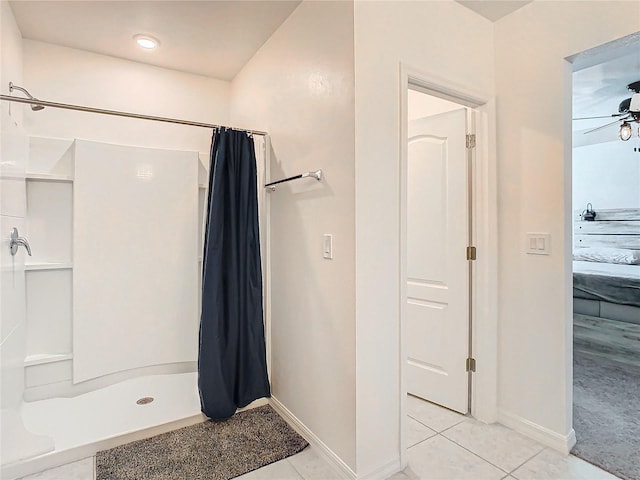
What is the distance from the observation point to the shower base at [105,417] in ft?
5.92

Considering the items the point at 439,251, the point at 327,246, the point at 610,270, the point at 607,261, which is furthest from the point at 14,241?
the point at 607,261

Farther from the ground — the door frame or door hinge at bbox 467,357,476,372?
the door frame

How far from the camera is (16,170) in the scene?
2.05 meters

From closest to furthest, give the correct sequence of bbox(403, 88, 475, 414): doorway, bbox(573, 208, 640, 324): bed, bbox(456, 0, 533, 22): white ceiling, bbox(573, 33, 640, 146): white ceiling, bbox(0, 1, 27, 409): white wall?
bbox(0, 1, 27, 409): white wall, bbox(456, 0, 533, 22): white ceiling, bbox(403, 88, 475, 414): doorway, bbox(573, 33, 640, 146): white ceiling, bbox(573, 208, 640, 324): bed

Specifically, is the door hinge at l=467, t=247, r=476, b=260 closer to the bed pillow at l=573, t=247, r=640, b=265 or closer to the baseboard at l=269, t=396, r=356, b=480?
the baseboard at l=269, t=396, r=356, b=480

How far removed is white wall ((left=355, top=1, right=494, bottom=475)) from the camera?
5.44ft

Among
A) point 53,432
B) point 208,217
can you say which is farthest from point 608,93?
point 53,432

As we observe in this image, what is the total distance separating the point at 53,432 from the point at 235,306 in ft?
3.82

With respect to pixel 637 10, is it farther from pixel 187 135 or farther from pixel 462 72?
pixel 187 135

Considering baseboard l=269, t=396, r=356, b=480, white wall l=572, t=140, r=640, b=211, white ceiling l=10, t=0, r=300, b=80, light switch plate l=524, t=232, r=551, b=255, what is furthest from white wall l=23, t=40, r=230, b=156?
white wall l=572, t=140, r=640, b=211

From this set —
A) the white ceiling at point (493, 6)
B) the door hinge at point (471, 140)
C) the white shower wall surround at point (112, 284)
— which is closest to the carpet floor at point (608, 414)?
the door hinge at point (471, 140)

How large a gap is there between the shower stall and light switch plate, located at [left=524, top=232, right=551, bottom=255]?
1.62 m

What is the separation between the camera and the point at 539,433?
1.97 metres

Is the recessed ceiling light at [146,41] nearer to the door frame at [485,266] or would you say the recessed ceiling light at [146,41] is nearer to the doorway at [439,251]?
the doorway at [439,251]
